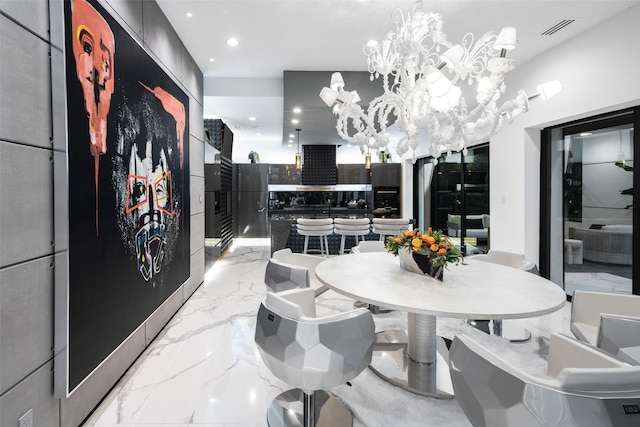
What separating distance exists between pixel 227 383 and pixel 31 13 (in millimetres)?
2382

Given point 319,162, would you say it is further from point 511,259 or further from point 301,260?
point 511,259

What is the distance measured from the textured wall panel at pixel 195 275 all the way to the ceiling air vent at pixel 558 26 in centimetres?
498

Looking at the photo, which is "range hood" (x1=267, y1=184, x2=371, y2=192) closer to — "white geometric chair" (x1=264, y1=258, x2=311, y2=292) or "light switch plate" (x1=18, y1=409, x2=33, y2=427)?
"white geometric chair" (x1=264, y1=258, x2=311, y2=292)

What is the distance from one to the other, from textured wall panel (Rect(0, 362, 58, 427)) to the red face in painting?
3.92 ft

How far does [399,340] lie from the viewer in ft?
8.93

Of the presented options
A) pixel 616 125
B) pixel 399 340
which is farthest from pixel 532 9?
pixel 399 340

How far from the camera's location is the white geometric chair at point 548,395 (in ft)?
2.93

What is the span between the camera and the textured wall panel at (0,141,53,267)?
128 centimetres

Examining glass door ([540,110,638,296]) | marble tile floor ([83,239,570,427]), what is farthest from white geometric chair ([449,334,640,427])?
glass door ([540,110,638,296])

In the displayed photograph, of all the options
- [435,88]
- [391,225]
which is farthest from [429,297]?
[391,225]

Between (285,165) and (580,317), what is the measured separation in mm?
7878

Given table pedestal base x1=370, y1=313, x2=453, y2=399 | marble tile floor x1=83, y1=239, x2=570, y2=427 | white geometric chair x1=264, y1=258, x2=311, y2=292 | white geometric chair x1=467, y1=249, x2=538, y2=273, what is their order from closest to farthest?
marble tile floor x1=83, y1=239, x2=570, y2=427
table pedestal base x1=370, y1=313, x2=453, y2=399
white geometric chair x1=264, y1=258, x2=311, y2=292
white geometric chair x1=467, y1=249, x2=538, y2=273

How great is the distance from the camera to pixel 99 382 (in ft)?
6.40

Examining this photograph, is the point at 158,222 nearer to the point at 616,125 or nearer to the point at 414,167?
the point at 616,125
